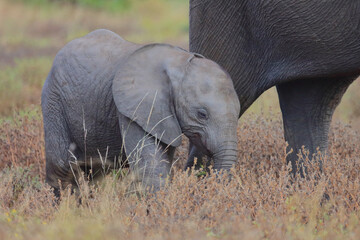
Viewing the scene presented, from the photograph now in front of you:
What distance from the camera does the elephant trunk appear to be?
161 inches

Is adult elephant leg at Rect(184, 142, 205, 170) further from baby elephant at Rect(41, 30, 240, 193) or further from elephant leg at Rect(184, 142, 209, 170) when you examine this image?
baby elephant at Rect(41, 30, 240, 193)

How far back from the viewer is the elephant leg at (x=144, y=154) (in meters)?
4.14

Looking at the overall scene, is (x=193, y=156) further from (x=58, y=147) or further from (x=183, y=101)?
(x=183, y=101)

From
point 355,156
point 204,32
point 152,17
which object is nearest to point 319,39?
point 204,32

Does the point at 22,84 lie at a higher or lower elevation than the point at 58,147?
lower

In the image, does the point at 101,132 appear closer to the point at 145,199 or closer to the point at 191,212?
the point at 145,199

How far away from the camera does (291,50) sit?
15.3 feet

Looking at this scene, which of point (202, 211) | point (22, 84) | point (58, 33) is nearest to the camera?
point (202, 211)

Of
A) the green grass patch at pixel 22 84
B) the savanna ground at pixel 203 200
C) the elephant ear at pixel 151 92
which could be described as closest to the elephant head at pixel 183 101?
the elephant ear at pixel 151 92

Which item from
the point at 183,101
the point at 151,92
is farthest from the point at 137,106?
the point at 183,101

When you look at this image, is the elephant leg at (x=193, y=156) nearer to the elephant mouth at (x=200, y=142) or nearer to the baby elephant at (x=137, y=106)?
the baby elephant at (x=137, y=106)

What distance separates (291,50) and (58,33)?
13.8m

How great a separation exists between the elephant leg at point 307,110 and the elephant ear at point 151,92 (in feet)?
3.83

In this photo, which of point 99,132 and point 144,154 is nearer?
point 144,154
